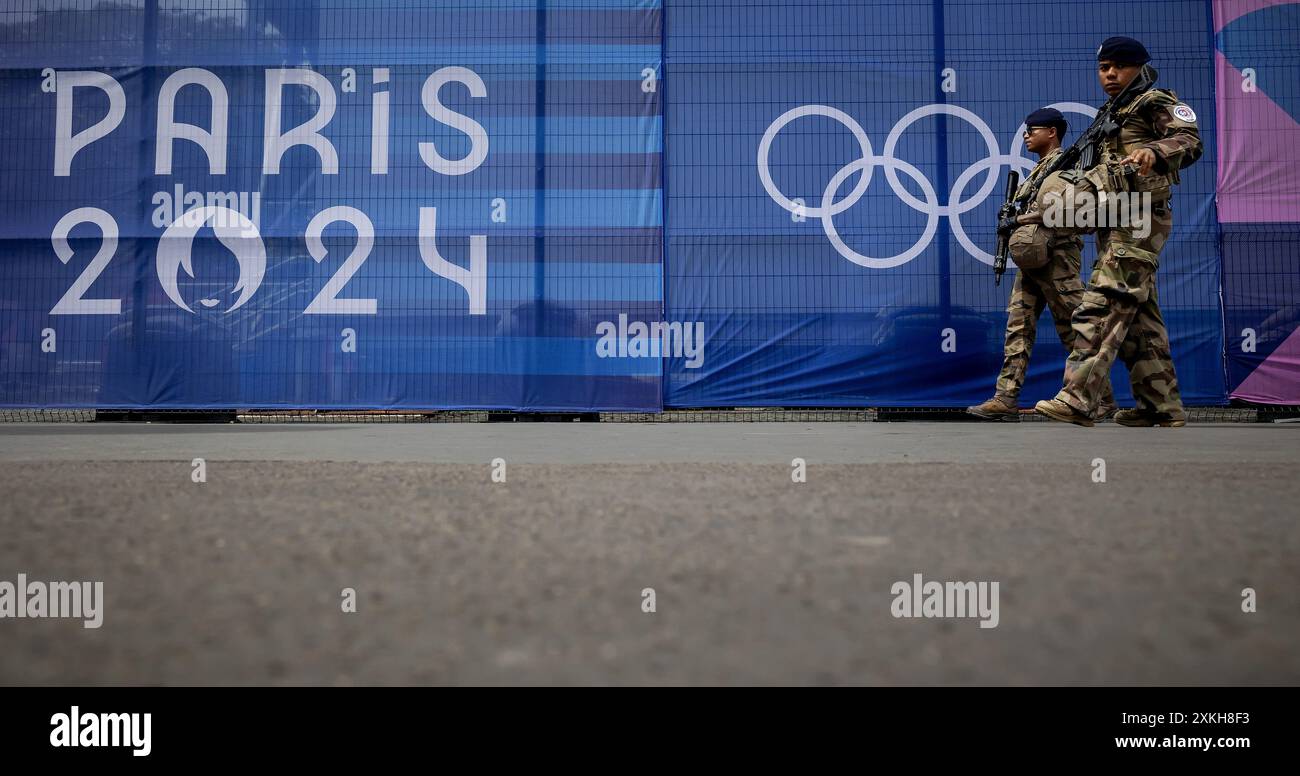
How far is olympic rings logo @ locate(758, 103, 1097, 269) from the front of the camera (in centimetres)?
707

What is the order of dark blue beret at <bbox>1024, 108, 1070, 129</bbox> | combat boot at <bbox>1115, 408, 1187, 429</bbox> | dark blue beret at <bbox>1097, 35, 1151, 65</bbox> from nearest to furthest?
1. dark blue beret at <bbox>1097, 35, 1151, 65</bbox>
2. combat boot at <bbox>1115, 408, 1187, 429</bbox>
3. dark blue beret at <bbox>1024, 108, 1070, 129</bbox>

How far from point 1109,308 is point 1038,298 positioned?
43.7 inches

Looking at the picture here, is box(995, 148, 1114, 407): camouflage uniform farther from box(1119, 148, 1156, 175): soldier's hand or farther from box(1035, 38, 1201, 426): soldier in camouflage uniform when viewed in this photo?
box(1119, 148, 1156, 175): soldier's hand

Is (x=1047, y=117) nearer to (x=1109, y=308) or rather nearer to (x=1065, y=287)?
(x=1065, y=287)

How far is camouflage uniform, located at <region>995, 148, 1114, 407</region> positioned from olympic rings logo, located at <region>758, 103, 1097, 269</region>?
127cm

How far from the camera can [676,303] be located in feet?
23.2

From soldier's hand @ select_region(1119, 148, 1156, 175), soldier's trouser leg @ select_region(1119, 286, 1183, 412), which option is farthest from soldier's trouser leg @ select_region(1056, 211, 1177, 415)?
soldier's hand @ select_region(1119, 148, 1156, 175)

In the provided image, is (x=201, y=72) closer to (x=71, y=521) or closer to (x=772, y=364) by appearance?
(x=772, y=364)

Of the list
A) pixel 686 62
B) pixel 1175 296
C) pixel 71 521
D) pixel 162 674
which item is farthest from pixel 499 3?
pixel 162 674

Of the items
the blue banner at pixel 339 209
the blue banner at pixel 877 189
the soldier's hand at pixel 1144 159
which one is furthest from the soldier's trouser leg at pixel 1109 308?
the blue banner at pixel 339 209

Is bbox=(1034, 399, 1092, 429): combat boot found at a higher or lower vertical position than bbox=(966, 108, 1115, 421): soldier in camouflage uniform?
lower

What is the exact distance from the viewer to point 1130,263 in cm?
464

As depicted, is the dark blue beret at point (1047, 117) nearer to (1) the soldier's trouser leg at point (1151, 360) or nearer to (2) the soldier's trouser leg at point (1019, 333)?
(2) the soldier's trouser leg at point (1019, 333)

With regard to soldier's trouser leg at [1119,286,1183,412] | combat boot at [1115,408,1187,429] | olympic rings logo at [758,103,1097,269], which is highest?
olympic rings logo at [758,103,1097,269]
